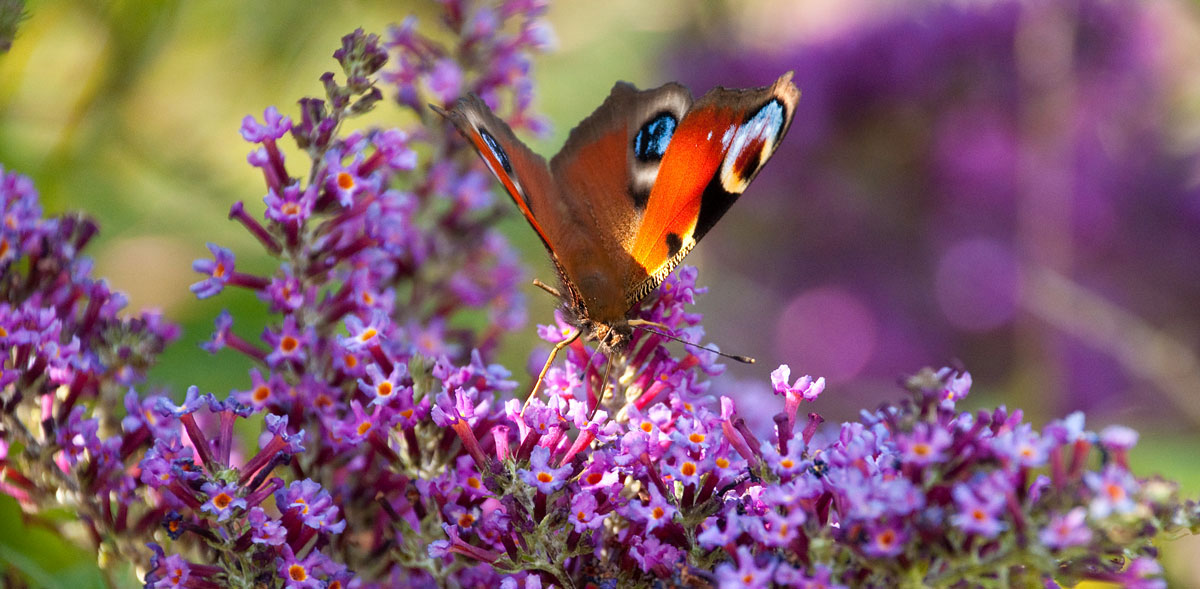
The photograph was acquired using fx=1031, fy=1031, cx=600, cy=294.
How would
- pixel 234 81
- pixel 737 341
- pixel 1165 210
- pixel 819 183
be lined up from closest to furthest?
pixel 234 81
pixel 1165 210
pixel 819 183
pixel 737 341

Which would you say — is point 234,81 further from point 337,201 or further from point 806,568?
point 806,568

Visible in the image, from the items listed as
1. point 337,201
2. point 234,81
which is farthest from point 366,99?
point 234,81

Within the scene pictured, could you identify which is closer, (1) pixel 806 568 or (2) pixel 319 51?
(1) pixel 806 568

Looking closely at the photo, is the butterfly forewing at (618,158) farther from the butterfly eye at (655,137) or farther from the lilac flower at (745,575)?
the lilac flower at (745,575)

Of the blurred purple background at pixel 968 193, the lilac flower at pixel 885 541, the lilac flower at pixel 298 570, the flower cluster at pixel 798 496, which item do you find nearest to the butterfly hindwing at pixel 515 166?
the flower cluster at pixel 798 496

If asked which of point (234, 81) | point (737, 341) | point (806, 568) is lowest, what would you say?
point (806, 568)

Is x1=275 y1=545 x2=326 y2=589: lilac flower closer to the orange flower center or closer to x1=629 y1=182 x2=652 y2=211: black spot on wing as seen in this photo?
the orange flower center

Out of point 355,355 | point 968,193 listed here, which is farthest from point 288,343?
point 968,193
